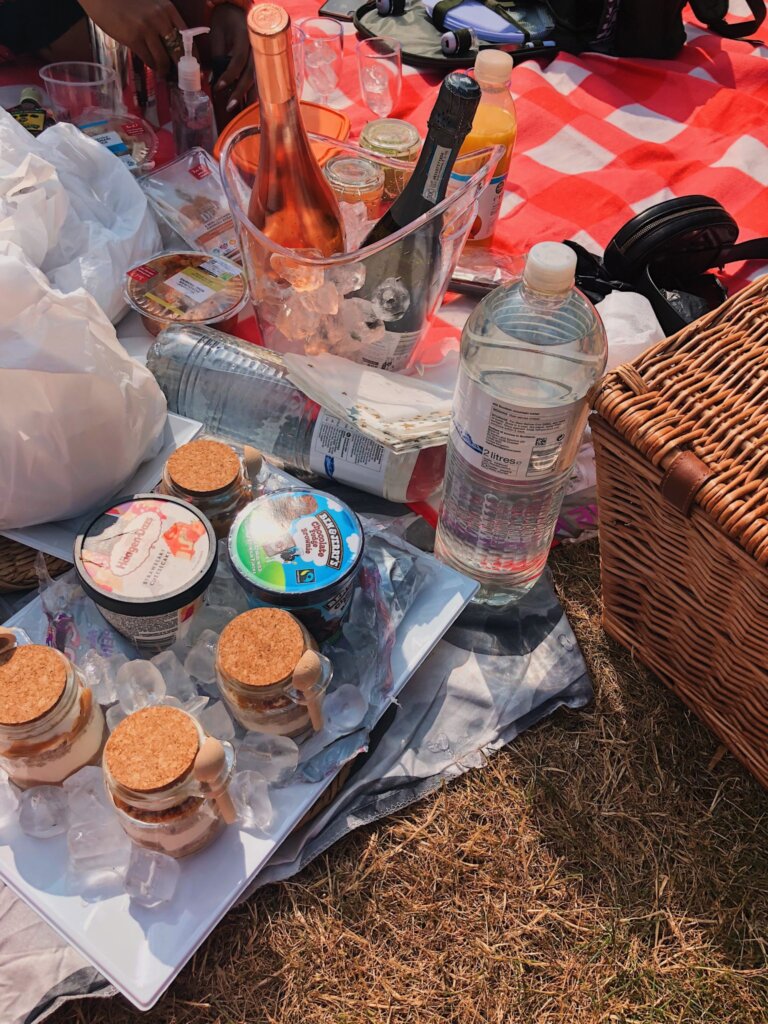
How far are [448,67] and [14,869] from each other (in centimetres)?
161

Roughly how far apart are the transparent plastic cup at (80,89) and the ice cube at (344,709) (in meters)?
1.10

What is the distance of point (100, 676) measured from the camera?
775mm

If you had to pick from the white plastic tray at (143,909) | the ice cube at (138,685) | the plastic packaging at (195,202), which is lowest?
the white plastic tray at (143,909)

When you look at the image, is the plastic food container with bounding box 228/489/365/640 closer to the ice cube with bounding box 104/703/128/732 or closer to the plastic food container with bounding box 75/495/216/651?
the plastic food container with bounding box 75/495/216/651

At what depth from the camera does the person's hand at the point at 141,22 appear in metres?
1.23

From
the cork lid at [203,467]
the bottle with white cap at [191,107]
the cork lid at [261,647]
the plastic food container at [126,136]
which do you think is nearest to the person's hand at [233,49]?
the bottle with white cap at [191,107]

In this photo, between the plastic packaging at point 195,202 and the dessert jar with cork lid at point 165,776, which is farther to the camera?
the plastic packaging at point 195,202

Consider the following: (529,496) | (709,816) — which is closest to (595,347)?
(529,496)

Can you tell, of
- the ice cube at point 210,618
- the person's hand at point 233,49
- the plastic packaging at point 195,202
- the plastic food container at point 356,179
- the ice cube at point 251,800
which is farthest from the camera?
the person's hand at point 233,49

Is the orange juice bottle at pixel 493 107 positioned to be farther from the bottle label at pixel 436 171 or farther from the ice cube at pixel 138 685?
the ice cube at pixel 138 685

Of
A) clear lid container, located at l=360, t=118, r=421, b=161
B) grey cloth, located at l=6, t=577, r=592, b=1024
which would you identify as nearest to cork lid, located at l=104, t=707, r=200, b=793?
grey cloth, located at l=6, t=577, r=592, b=1024

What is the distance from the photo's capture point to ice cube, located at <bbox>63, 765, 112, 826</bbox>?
0.70m

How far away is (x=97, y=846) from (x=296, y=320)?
612 mm

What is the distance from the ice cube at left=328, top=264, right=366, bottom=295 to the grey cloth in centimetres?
40
